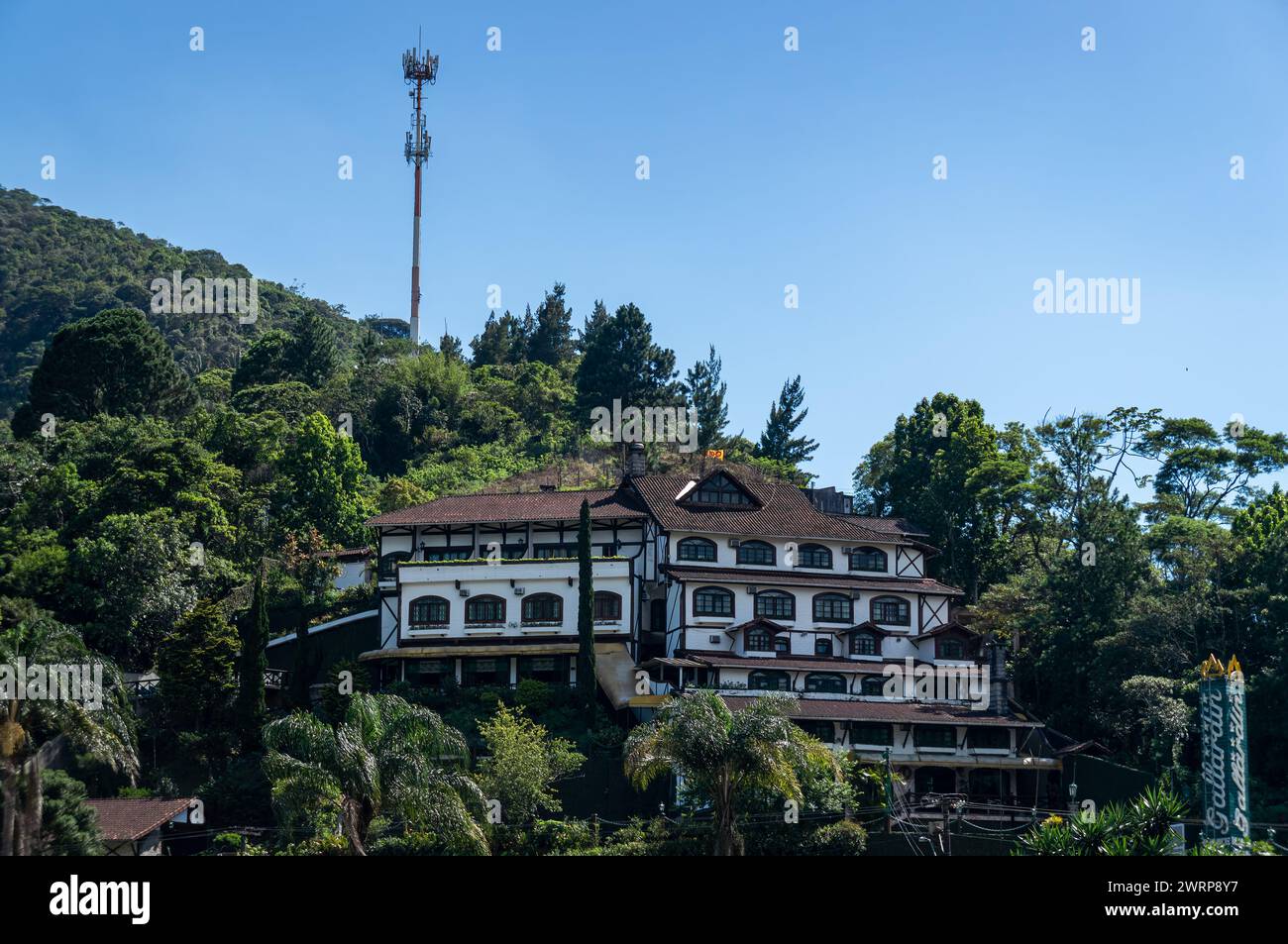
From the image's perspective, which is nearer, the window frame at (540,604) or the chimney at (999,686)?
the chimney at (999,686)

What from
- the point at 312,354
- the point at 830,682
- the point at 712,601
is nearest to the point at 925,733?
the point at 830,682

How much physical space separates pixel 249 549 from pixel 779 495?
930 inches

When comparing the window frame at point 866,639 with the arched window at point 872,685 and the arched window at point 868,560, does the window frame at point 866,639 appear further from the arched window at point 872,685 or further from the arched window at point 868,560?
the arched window at point 868,560

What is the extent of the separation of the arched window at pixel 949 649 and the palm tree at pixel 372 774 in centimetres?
2503

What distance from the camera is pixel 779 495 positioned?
6888 centimetres

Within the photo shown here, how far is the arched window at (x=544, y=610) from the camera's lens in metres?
62.1

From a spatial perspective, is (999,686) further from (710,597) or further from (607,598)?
(607,598)

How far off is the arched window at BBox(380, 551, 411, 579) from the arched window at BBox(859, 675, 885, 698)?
64.8 ft

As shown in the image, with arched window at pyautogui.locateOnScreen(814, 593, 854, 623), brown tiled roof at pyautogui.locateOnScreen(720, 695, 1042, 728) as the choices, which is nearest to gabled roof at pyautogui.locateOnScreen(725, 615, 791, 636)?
arched window at pyautogui.locateOnScreen(814, 593, 854, 623)

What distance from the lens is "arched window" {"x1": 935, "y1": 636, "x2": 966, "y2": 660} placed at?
6291 cm

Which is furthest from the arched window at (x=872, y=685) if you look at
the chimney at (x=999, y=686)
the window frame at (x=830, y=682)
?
the chimney at (x=999, y=686)

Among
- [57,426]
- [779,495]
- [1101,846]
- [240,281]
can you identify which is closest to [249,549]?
[57,426]

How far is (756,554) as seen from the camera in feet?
211

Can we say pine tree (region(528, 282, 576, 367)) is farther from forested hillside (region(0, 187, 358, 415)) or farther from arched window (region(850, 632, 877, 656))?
arched window (region(850, 632, 877, 656))
